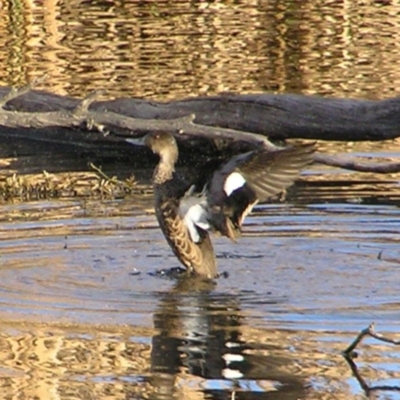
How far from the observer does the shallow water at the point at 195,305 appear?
5324 millimetres

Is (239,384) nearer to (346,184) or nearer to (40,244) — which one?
(40,244)

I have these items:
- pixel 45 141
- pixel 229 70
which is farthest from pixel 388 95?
pixel 45 141

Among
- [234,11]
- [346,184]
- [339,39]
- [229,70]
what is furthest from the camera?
[234,11]

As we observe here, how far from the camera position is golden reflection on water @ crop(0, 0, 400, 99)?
13.6 meters

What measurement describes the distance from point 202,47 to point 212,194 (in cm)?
868

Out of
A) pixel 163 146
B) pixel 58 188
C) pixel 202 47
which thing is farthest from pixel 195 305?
pixel 202 47

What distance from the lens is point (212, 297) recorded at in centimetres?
694

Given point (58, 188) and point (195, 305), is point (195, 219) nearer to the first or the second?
point (195, 305)

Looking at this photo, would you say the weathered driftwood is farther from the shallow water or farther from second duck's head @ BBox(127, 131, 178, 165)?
second duck's head @ BBox(127, 131, 178, 165)

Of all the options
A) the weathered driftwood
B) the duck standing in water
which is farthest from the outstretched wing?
the weathered driftwood

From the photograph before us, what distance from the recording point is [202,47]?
51.2 ft

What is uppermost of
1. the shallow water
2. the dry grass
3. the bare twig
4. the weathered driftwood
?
the weathered driftwood

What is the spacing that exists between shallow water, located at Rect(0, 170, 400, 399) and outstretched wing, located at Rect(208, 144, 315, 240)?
49 centimetres

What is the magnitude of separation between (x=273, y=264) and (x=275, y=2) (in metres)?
11.0
